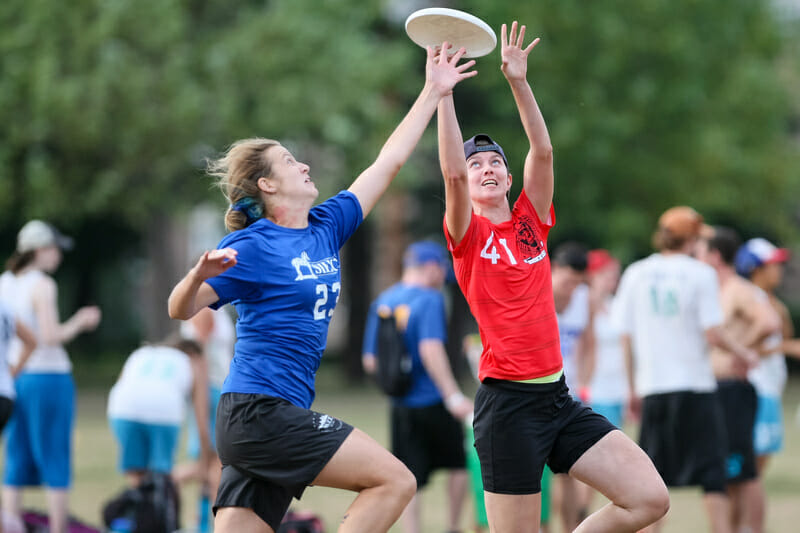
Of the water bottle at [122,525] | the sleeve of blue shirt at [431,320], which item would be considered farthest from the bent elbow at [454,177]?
the water bottle at [122,525]

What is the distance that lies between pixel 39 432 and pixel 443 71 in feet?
15.5

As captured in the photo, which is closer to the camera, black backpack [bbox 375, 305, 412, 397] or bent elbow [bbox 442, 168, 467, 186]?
bent elbow [bbox 442, 168, 467, 186]

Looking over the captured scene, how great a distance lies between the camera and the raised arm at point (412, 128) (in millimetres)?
5137

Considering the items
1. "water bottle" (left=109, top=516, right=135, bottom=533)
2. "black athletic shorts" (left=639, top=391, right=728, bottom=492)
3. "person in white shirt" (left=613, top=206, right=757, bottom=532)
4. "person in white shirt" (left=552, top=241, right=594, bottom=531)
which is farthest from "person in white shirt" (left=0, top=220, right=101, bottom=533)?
"black athletic shorts" (left=639, top=391, right=728, bottom=492)

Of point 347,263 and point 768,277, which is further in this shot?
point 347,263

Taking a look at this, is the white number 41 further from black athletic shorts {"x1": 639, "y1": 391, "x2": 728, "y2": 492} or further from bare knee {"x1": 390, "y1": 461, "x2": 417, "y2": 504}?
black athletic shorts {"x1": 639, "y1": 391, "x2": 728, "y2": 492}

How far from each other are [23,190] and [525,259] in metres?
17.5

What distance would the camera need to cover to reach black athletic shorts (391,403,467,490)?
8172 millimetres

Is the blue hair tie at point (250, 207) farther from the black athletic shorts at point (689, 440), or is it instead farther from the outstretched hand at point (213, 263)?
the black athletic shorts at point (689, 440)

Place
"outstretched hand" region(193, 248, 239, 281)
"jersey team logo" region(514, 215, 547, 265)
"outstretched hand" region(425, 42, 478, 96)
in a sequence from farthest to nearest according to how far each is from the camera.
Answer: "jersey team logo" region(514, 215, 547, 265), "outstretched hand" region(425, 42, 478, 96), "outstretched hand" region(193, 248, 239, 281)

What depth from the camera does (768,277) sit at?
8734 mm

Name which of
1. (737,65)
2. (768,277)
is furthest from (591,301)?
(737,65)

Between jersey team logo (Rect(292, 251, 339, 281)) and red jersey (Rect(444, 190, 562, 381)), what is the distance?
720mm

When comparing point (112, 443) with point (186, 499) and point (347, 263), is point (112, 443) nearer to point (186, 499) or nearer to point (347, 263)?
point (186, 499)
